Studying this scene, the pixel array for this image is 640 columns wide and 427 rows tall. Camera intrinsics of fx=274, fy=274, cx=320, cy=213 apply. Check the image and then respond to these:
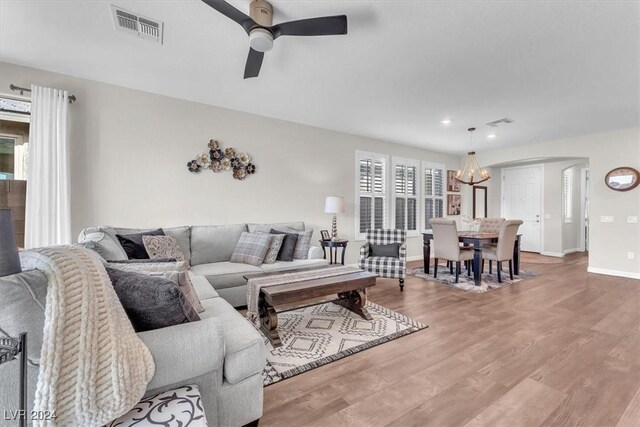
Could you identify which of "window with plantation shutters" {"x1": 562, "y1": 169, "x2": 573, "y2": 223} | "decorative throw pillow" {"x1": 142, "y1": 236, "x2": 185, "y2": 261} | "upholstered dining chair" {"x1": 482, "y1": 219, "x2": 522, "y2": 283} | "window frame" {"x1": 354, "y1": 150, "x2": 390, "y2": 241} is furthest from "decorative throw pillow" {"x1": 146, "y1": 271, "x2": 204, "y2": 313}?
"window with plantation shutters" {"x1": 562, "y1": 169, "x2": 573, "y2": 223}

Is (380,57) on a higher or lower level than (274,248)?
higher

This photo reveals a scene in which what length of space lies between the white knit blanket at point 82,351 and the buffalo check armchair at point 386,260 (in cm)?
319

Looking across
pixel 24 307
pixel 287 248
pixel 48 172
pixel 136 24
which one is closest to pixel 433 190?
pixel 287 248

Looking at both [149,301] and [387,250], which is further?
[387,250]

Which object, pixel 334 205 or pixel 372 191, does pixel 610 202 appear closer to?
pixel 372 191

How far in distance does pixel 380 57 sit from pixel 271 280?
229cm

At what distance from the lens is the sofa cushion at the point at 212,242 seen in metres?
3.35

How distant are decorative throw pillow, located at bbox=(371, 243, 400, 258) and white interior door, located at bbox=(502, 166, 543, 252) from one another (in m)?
5.17

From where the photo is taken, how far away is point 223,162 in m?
3.87

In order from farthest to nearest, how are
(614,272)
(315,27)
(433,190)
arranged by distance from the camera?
1. (433,190)
2. (614,272)
3. (315,27)

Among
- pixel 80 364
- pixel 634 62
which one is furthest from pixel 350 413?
pixel 634 62

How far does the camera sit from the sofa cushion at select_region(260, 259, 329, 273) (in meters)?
3.22

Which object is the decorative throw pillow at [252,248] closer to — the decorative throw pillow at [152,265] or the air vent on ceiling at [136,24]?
the decorative throw pillow at [152,265]

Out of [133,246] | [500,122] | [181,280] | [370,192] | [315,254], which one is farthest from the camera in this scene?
[370,192]
